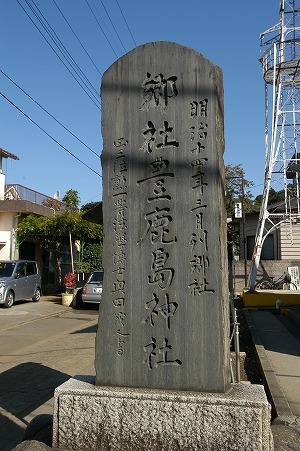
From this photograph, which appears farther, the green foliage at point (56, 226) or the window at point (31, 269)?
the green foliage at point (56, 226)

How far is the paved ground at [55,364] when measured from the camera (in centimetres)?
518

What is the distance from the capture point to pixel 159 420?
3371 mm

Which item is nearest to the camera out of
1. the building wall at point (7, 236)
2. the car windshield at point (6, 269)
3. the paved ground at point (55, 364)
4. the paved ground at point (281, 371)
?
the paved ground at point (281, 371)

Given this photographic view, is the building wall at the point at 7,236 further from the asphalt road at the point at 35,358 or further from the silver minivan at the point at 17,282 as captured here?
the asphalt road at the point at 35,358

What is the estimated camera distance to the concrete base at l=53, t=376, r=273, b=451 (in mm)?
3252

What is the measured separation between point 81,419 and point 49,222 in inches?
785

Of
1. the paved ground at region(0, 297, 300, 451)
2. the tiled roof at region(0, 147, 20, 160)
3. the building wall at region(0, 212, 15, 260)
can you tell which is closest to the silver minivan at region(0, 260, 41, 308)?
the building wall at region(0, 212, 15, 260)

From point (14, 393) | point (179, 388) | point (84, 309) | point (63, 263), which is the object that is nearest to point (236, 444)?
point (179, 388)

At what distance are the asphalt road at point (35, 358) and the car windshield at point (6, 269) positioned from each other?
1.66 metres

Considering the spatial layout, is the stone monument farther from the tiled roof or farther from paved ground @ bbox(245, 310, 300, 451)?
the tiled roof

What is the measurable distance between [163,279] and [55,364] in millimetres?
5661

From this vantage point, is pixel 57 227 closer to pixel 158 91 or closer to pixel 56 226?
pixel 56 226

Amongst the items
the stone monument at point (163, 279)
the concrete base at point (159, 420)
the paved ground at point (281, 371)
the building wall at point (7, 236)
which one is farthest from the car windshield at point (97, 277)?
the concrete base at point (159, 420)

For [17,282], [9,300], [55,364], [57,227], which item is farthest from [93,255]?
[55,364]
